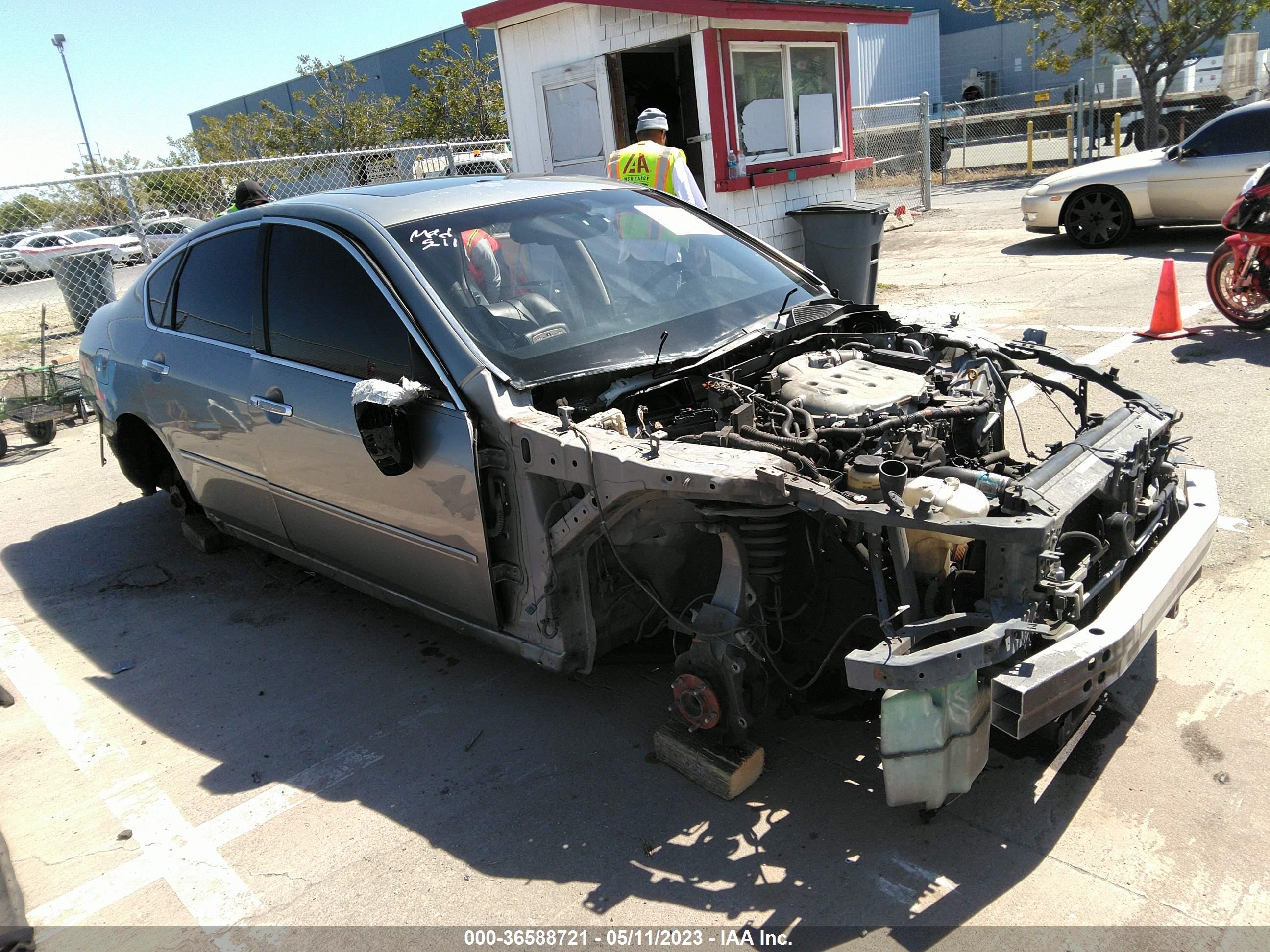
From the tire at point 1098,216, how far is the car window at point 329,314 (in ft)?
34.3

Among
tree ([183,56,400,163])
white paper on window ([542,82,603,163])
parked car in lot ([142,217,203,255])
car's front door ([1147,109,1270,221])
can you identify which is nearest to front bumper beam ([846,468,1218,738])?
white paper on window ([542,82,603,163])

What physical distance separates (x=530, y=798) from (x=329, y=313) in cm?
205

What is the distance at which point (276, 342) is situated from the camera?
4.05 meters

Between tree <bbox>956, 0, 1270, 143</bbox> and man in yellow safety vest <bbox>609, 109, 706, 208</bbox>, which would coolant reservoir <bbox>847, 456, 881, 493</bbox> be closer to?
man in yellow safety vest <bbox>609, 109, 706, 208</bbox>

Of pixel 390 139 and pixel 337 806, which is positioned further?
pixel 390 139

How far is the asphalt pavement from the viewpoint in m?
2.66

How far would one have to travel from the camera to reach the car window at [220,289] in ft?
14.0

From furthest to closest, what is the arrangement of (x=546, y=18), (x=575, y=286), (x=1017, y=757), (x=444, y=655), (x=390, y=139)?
(x=390, y=139)
(x=546, y=18)
(x=444, y=655)
(x=575, y=286)
(x=1017, y=757)

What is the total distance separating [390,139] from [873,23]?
64.8 feet

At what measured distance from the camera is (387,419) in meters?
3.33

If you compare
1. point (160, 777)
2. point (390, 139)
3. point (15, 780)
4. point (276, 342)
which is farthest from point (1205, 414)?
point (390, 139)

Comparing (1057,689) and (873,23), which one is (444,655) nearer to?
(1057,689)

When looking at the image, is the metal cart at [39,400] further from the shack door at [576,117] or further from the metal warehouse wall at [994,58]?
the metal warehouse wall at [994,58]

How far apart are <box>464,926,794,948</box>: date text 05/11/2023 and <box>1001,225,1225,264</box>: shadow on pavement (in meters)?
10.1
